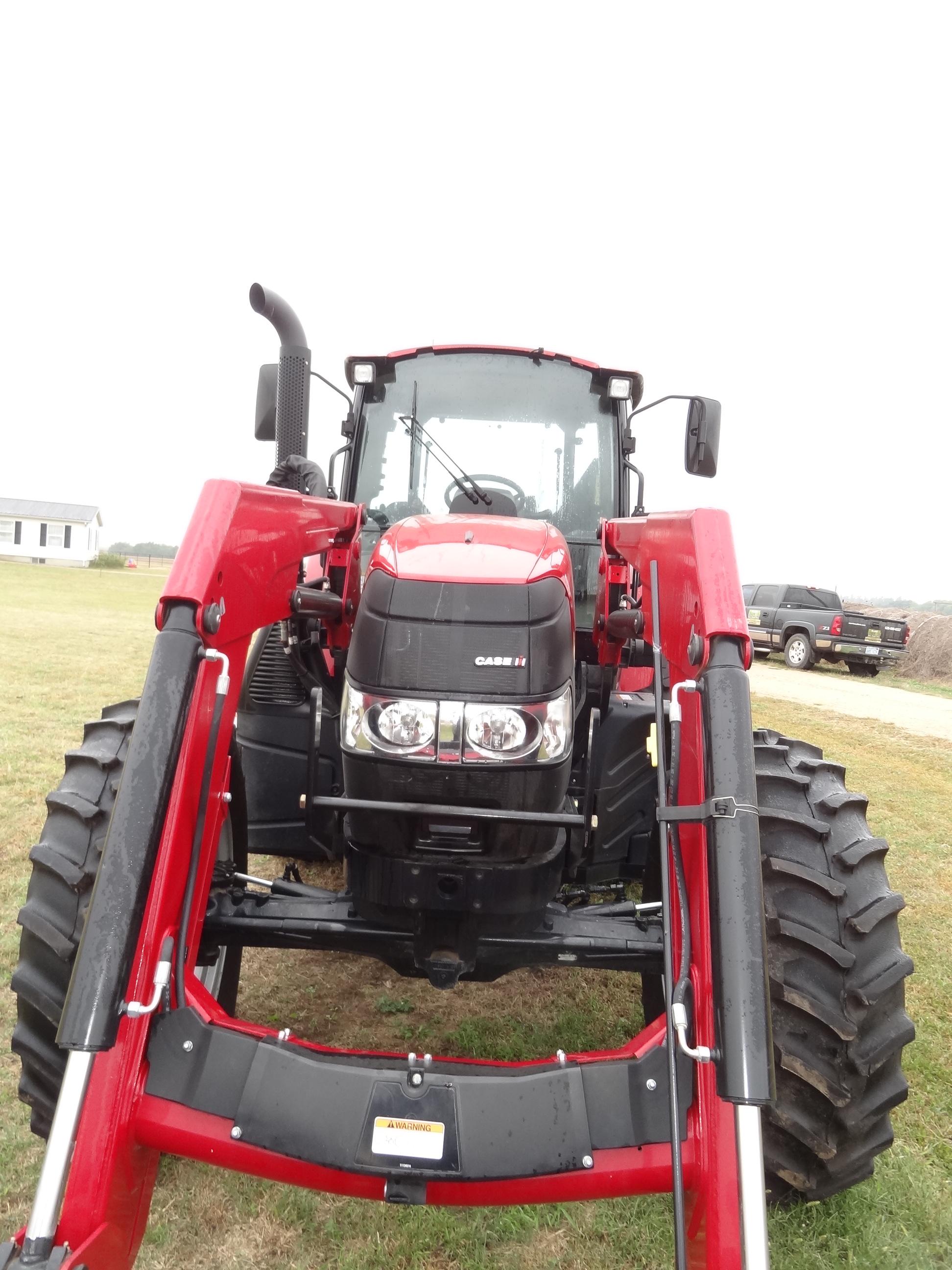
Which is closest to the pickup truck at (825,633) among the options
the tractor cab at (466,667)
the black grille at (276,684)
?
the tractor cab at (466,667)

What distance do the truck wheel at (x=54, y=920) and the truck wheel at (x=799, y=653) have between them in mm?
18237

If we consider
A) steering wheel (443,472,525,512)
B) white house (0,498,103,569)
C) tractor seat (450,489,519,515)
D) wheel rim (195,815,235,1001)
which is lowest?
white house (0,498,103,569)

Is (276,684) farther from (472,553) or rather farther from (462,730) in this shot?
(462,730)

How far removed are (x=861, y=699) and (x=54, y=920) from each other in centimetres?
1408

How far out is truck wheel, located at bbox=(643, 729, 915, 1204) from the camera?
7.30ft

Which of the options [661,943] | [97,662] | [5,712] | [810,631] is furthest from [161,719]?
[810,631]

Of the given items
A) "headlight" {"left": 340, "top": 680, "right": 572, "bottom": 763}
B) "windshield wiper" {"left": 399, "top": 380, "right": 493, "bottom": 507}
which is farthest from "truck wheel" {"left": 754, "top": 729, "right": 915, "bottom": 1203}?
"windshield wiper" {"left": 399, "top": 380, "right": 493, "bottom": 507}

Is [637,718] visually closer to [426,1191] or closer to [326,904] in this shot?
[326,904]

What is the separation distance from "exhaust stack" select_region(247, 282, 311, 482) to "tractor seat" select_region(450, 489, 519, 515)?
2.13 feet

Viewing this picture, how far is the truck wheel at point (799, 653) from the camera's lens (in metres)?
19.2

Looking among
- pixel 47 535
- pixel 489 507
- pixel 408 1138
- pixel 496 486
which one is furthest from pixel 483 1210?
pixel 47 535

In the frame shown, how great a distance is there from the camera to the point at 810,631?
19.2m

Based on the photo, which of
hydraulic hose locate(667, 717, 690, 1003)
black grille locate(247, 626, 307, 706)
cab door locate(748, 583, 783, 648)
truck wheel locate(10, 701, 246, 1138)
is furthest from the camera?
cab door locate(748, 583, 783, 648)

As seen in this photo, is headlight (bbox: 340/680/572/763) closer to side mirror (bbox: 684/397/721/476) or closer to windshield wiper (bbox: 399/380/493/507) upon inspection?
windshield wiper (bbox: 399/380/493/507)
